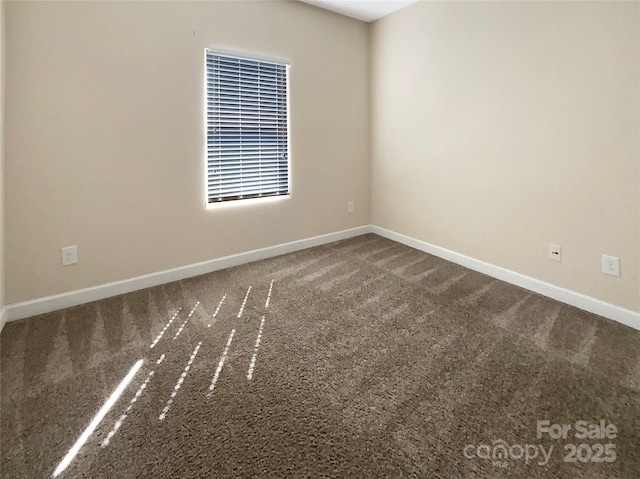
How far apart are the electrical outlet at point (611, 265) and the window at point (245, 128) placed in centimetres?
266

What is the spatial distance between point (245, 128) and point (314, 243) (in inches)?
55.9

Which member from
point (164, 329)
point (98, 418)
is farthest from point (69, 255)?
point (98, 418)

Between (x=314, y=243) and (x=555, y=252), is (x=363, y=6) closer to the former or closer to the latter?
(x=314, y=243)

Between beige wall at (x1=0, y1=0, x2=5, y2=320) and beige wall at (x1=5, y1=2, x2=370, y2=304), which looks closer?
beige wall at (x1=0, y1=0, x2=5, y2=320)

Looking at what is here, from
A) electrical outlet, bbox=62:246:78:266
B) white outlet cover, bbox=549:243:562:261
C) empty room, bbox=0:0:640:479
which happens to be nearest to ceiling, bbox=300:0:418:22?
empty room, bbox=0:0:640:479

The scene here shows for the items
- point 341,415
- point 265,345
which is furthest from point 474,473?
point 265,345

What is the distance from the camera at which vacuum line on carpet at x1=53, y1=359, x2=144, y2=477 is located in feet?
3.85

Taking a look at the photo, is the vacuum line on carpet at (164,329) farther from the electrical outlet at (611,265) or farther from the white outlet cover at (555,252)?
the electrical outlet at (611,265)

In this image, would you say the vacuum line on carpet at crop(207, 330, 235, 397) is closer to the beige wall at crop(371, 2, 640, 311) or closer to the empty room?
the empty room

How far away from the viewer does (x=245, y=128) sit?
304cm

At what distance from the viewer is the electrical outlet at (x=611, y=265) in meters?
2.08

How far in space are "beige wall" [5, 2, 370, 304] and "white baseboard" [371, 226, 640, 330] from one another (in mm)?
1574

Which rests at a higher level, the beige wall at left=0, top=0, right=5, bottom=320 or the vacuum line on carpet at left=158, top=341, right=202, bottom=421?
the beige wall at left=0, top=0, right=5, bottom=320

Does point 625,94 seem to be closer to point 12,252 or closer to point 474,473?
point 474,473
